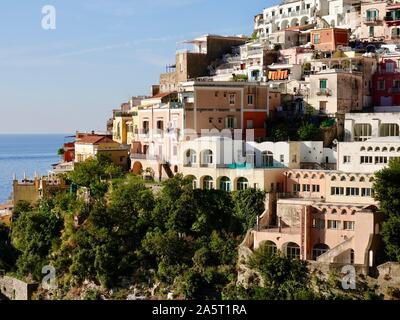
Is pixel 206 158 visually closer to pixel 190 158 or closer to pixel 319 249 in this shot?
pixel 190 158

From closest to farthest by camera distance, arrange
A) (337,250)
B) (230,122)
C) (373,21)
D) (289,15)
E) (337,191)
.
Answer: (337,250), (337,191), (230,122), (373,21), (289,15)

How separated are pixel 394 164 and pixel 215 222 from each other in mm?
8487

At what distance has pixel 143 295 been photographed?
3444 cm

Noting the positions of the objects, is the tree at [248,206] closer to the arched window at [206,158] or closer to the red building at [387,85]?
the arched window at [206,158]

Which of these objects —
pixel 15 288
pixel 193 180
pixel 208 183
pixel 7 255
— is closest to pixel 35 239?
pixel 15 288

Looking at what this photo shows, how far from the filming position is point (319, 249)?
106ft

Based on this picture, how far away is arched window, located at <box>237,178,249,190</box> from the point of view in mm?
35500

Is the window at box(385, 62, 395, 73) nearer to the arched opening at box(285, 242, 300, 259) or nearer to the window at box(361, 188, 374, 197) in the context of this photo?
the window at box(361, 188, 374, 197)

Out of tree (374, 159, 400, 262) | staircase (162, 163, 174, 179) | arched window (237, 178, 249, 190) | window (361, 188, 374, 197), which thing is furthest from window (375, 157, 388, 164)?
staircase (162, 163, 174, 179)

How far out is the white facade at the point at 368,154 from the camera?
3366 cm

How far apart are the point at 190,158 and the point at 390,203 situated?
433 inches

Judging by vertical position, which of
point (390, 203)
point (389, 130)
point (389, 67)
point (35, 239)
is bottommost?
point (35, 239)

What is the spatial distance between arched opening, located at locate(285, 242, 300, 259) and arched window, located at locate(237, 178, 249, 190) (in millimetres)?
4047

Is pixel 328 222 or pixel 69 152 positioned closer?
pixel 328 222
